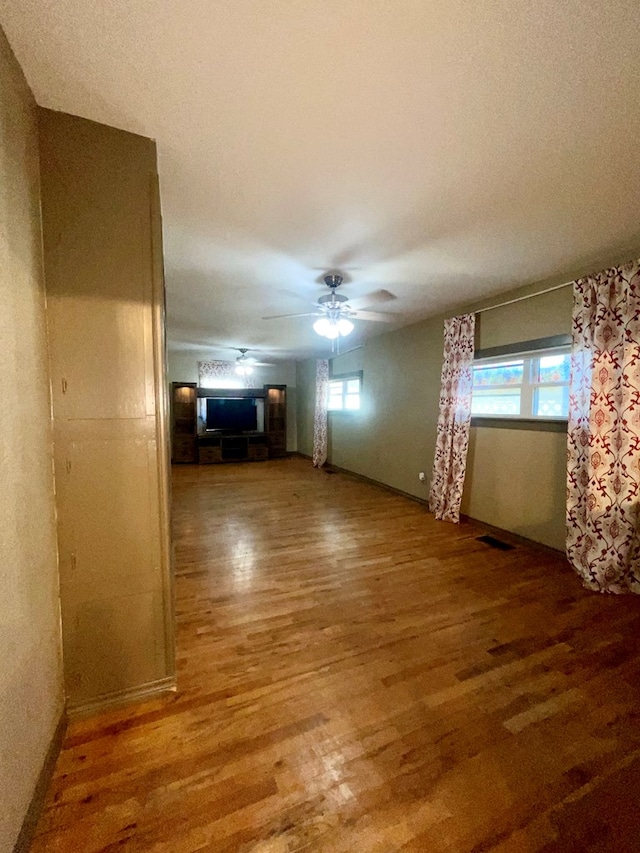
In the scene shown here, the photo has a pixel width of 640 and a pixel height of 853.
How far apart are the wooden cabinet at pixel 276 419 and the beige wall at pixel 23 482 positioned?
6904 mm

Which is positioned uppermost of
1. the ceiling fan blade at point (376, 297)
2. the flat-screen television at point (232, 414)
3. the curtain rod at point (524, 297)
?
the ceiling fan blade at point (376, 297)

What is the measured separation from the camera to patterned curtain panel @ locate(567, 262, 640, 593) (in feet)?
7.70

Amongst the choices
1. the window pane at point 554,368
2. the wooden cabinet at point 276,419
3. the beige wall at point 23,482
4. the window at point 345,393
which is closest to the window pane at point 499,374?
the window pane at point 554,368

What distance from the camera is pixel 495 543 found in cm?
329

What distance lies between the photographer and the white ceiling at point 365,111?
940 mm

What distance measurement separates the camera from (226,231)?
2104 millimetres

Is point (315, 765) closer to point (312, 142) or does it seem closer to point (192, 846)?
point (192, 846)

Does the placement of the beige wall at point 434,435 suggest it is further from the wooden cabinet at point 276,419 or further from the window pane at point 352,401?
the wooden cabinet at point 276,419

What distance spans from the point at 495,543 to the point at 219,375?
22.0 ft

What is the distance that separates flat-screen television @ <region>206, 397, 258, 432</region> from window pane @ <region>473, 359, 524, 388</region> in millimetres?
5465

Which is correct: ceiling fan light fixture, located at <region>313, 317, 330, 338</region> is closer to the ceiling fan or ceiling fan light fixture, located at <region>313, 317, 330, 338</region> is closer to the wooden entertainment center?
the ceiling fan

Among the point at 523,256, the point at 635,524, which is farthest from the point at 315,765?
the point at 523,256

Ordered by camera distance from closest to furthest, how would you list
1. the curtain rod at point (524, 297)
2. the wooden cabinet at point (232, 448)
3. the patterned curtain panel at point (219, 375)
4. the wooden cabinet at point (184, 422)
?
the curtain rod at point (524, 297) < the wooden cabinet at point (184, 422) < the wooden cabinet at point (232, 448) < the patterned curtain panel at point (219, 375)

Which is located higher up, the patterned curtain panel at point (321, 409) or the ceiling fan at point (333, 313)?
the ceiling fan at point (333, 313)
